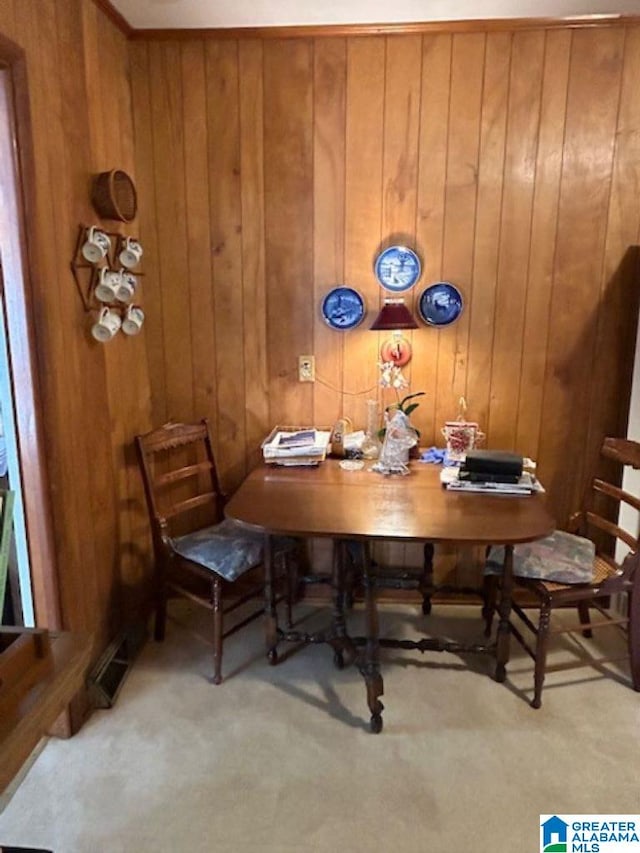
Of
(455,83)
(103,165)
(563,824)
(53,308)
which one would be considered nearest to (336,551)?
(563,824)

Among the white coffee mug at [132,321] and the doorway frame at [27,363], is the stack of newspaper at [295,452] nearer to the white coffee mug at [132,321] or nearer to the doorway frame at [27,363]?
the white coffee mug at [132,321]

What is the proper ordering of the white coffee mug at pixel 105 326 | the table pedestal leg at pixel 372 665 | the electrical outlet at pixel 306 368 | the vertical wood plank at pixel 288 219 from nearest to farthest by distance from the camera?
the table pedestal leg at pixel 372 665
the white coffee mug at pixel 105 326
the vertical wood plank at pixel 288 219
the electrical outlet at pixel 306 368

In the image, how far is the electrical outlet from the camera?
107 inches

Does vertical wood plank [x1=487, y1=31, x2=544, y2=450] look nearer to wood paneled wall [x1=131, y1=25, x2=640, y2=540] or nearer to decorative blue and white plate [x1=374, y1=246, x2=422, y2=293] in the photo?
wood paneled wall [x1=131, y1=25, x2=640, y2=540]

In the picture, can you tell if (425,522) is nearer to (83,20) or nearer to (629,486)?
(629,486)

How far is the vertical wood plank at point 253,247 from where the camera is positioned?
2.51m

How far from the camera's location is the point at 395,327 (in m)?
2.43

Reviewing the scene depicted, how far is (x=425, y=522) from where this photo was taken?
1.96m

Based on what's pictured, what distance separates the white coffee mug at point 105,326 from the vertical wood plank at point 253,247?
656 millimetres

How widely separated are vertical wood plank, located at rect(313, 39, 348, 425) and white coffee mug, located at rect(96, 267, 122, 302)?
0.86m

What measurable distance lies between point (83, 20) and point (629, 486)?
2772 millimetres

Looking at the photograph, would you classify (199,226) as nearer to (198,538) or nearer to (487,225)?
(487,225)

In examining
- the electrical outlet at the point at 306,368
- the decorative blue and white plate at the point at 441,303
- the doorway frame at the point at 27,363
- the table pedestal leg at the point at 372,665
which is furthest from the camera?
the electrical outlet at the point at 306,368
